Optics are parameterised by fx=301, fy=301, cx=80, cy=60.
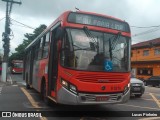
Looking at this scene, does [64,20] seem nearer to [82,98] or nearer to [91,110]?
[82,98]

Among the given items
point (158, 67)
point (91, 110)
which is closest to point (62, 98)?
point (91, 110)

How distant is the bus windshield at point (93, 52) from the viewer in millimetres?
9808

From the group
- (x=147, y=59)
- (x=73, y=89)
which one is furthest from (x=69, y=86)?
(x=147, y=59)

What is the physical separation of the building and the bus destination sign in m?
38.1

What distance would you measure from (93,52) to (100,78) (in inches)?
35.2

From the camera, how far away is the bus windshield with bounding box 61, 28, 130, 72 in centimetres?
981

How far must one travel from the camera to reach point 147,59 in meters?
51.9

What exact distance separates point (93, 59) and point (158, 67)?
4003 centimetres

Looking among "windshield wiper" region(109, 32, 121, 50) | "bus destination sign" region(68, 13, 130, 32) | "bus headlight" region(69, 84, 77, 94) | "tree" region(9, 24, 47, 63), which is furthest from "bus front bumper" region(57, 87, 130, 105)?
"tree" region(9, 24, 47, 63)

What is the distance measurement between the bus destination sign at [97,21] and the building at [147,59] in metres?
38.1

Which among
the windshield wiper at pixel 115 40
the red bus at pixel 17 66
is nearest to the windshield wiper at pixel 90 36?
the windshield wiper at pixel 115 40

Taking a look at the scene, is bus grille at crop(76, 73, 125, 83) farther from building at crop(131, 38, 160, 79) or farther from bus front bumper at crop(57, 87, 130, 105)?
building at crop(131, 38, 160, 79)

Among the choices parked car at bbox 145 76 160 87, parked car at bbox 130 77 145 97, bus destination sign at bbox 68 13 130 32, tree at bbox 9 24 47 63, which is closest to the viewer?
bus destination sign at bbox 68 13 130 32

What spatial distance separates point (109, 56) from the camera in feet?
33.6
